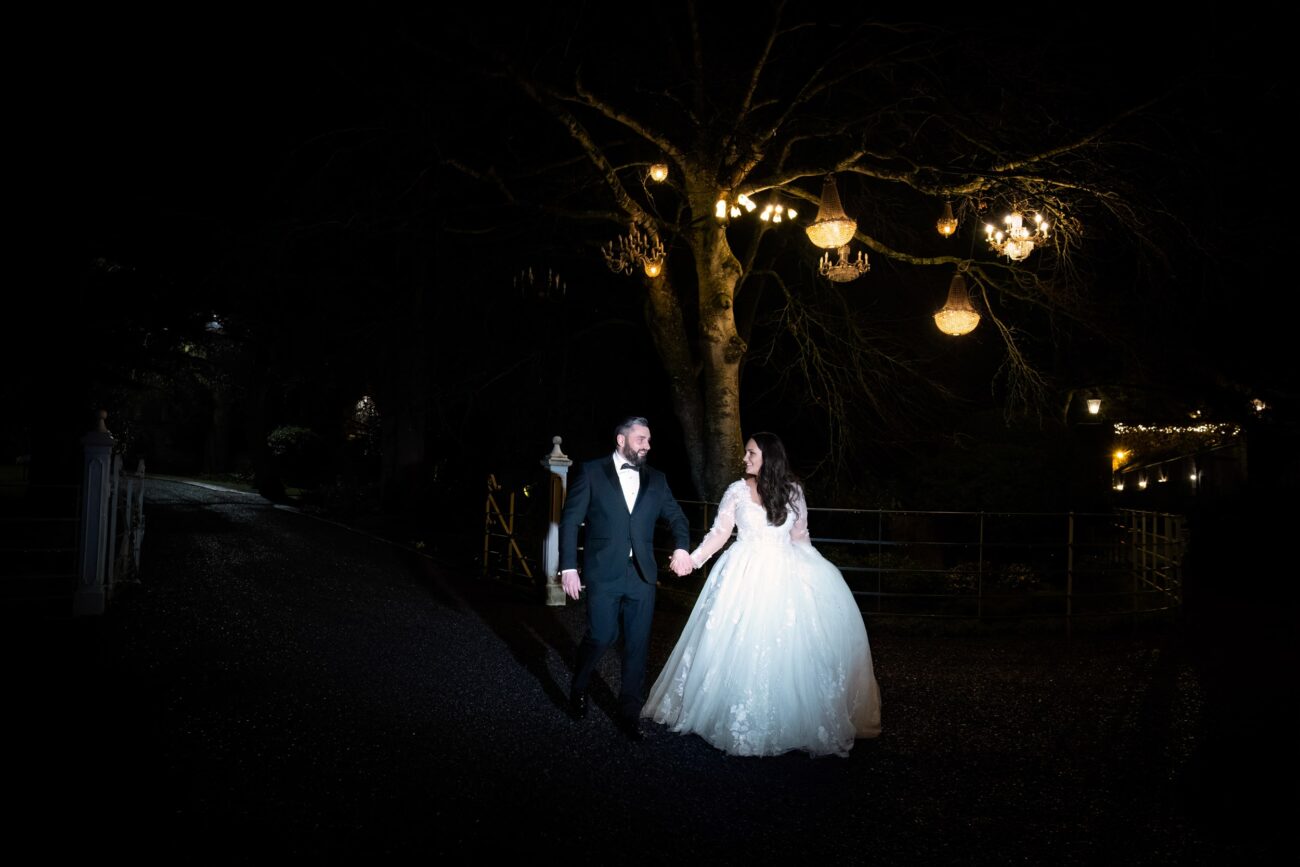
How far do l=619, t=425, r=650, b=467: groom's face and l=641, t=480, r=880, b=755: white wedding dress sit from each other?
630 millimetres

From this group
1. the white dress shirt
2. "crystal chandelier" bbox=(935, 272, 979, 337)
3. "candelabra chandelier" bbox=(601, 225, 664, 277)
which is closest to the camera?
the white dress shirt

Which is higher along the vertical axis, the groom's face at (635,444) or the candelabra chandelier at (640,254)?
the candelabra chandelier at (640,254)

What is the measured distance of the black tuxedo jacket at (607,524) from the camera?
585cm

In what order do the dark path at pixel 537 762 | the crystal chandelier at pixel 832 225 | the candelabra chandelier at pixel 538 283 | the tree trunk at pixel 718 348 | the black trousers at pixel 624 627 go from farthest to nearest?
the candelabra chandelier at pixel 538 283
the tree trunk at pixel 718 348
the crystal chandelier at pixel 832 225
the black trousers at pixel 624 627
the dark path at pixel 537 762

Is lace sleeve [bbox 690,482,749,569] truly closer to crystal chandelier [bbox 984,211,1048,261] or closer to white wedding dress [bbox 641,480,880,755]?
white wedding dress [bbox 641,480,880,755]

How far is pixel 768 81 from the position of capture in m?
13.7

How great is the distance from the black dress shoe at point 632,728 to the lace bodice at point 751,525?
1.02 metres

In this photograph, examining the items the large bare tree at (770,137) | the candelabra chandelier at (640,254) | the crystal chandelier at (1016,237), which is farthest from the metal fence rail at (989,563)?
the candelabra chandelier at (640,254)

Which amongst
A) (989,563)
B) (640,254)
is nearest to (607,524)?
(640,254)

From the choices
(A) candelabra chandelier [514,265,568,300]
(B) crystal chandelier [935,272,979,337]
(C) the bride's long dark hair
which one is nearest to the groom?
(C) the bride's long dark hair

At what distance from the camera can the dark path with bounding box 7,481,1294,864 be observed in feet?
13.2

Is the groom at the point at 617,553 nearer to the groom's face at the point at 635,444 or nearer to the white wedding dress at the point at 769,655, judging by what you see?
the groom's face at the point at 635,444

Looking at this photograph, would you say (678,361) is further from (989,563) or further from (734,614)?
(734,614)

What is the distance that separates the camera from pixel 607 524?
5887 mm
